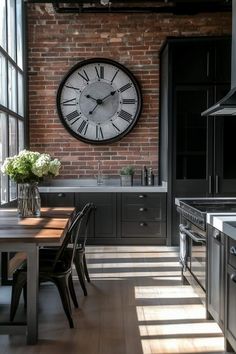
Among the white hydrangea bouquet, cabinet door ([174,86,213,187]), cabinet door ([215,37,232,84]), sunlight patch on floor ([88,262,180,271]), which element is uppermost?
cabinet door ([215,37,232,84])

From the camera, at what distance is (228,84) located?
6.00 m

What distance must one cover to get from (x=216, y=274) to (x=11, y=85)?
13.5 feet

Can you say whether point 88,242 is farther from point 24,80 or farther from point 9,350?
point 9,350

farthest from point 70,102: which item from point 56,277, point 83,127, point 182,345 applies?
point 182,345

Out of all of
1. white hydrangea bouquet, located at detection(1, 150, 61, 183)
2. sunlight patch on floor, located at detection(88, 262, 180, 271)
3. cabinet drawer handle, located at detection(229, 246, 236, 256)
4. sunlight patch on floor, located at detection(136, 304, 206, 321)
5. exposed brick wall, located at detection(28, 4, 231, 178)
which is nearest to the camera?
cabinet drawer handle, located at detection(229, 246, 236, 256)

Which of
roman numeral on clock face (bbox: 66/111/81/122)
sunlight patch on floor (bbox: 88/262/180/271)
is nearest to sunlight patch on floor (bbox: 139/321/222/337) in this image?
sunlight patch on floor (bbox: 88/262/180/271)

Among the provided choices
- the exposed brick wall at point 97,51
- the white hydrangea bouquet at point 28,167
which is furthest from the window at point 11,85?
the white hydrangea bouquet at point 28,167

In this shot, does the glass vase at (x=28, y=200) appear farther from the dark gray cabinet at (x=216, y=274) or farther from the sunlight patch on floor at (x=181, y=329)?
the dark gray cabinet at (x=216, y=274)

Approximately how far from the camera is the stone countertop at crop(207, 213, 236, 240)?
8.33 feet

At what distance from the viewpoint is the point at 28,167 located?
12.2 feet

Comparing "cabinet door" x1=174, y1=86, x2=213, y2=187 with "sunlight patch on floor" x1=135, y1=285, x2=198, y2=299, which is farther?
"cabinet door" x1=174, y1=86, x2=213, y2=187

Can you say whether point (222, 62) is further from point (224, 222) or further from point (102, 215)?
point (224, 222)

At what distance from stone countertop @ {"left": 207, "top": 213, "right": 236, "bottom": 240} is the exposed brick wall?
12.9 ft

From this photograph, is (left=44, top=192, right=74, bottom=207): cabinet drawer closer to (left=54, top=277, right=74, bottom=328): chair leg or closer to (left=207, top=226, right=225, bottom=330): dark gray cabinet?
(left=54, top=277, right=74, bottom=328): chair leg
